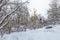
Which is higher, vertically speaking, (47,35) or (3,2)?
(3,2)

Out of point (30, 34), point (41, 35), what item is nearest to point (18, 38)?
point (30, 34)

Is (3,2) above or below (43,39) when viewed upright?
above

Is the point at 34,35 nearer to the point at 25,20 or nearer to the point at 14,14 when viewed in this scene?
the point at 14,14

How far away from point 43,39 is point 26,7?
19.0ft

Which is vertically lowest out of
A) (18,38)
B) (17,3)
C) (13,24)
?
(13,24)

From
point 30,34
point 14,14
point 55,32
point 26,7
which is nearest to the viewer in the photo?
point 55,32

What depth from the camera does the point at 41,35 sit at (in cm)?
258

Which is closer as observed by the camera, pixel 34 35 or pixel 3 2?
pixel 34 35

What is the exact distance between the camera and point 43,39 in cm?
248

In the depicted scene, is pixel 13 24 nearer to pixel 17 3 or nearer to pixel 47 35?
pixel 17 3

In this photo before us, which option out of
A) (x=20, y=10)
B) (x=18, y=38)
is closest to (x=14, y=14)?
(x=20, y=10)

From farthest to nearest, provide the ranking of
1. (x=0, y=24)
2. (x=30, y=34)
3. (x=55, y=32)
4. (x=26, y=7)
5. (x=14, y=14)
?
(x=26, y=7) → (x=14, y=14) → (x=0, y=24) → (x=30, y=34) → (x=55, y=32)

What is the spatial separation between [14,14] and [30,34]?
4974 mm

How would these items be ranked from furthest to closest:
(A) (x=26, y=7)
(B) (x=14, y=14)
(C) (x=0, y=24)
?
(A) (x=26, y=7) → (B) (x=14, y=14) → (C) (x=0, y=24)
